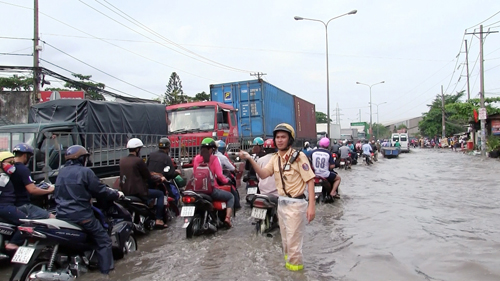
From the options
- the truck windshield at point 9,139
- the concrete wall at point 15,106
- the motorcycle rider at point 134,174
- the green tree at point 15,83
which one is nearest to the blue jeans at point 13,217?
the motorcycle rider at point 134,174

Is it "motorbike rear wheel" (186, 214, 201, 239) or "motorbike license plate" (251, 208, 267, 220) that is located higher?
"motorbike license plate" (251, 208, 267, 220)

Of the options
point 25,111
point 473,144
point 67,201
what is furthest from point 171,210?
point 473,144

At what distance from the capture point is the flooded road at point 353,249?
4.47m

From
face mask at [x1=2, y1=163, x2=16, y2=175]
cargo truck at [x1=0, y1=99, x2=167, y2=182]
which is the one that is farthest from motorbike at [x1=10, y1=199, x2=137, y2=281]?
cargo truck at [x1=0, y1=99, x2=167, y2=182]

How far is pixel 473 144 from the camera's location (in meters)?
35.8

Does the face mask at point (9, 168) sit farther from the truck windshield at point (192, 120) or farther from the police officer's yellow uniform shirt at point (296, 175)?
the truck windshield at point (192, 120)

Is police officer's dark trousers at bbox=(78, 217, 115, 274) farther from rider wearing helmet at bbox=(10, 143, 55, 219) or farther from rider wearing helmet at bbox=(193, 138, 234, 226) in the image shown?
rider wearing helmet at bbox=(193, 138, 234, 226)

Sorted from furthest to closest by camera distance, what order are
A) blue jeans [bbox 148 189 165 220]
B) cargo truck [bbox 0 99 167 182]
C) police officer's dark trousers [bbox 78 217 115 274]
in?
1. cargo truck [bbox 0 99 167 182]
2. blue jeans [bbox 148 189 165 220]
3. police officer's dark trousers [bbox 78 217 115 274]

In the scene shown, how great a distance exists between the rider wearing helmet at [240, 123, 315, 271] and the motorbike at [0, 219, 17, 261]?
2640 millimetres

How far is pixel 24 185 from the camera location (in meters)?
4.40

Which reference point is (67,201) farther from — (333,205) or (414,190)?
(414,190)

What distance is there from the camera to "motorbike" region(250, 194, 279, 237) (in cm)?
566

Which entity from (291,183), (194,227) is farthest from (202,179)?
(291,183)

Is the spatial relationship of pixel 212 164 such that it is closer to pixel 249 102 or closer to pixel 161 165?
pixel 161 165
